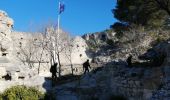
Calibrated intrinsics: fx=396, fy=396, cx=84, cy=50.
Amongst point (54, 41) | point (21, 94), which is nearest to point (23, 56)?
point (54, 41)

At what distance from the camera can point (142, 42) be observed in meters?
38.0

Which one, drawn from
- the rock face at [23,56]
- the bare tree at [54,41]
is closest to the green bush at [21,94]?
the rock face at [23,56]

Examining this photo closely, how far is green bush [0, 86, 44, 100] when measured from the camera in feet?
60.8

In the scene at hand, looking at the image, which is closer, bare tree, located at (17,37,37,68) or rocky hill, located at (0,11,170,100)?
rocky hill, located at (0,11,170,100)

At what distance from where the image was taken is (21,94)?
61.8 ft

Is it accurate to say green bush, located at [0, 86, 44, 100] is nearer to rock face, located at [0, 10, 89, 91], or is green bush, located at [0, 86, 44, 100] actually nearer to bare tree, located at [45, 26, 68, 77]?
rock face, located at [0, 10, 89, 91]

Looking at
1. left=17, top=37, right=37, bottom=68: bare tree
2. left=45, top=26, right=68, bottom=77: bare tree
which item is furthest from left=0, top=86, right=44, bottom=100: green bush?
left=17, top=37, right=37, bottom=68: bare tree

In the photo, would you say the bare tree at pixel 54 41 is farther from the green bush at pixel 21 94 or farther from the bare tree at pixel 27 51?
the green bush at pixel 21 94

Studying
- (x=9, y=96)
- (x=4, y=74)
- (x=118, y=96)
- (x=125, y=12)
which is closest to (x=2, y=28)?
(x=4, y=74)

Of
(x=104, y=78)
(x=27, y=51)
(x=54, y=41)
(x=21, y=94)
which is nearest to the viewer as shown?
(x=21, y=94)

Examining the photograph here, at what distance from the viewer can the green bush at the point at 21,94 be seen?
60.8ft

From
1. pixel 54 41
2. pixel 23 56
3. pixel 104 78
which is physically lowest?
pixel 104 78

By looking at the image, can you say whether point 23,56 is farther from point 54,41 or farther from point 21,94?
point 21,94

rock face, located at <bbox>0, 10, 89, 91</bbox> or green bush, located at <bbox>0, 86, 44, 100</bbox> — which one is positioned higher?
rock face, located at <bbox>0, 10, 89, 91</bbox>
